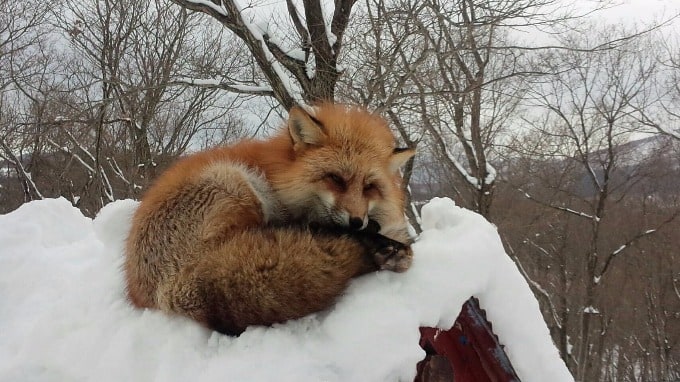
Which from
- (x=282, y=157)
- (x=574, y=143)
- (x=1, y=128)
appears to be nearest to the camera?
(x=282, y=157)

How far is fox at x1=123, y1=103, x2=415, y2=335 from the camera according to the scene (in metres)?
1.76

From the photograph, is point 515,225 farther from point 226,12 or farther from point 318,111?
point 318,111

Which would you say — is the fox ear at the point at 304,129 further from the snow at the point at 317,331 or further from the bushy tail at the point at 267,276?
the snow at the point at 317,331

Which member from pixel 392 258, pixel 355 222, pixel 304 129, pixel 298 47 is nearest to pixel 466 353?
pixel 392 258

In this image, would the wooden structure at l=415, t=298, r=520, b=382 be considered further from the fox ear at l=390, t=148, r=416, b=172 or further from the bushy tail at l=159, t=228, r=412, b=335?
the fox ear at l=390, t=148, r=416, b=172

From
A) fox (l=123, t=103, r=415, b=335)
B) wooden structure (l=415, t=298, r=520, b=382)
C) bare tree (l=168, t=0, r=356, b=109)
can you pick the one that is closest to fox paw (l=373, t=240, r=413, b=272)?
fox (l=123, t=103, r=415, b=335)

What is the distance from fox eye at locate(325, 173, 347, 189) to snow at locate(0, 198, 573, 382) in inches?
19.8

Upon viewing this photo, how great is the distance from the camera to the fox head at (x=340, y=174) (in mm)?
2223

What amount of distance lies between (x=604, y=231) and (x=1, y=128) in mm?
23657

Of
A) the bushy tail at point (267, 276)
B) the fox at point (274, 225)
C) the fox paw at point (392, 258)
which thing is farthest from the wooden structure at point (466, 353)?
the bushy tail at point (267, 276)

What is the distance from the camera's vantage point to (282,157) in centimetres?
246

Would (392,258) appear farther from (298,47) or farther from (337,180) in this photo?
(298,47)

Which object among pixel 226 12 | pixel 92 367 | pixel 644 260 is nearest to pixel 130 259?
pixel 92 367

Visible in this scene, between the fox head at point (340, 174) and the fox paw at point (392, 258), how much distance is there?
18 centimetres
